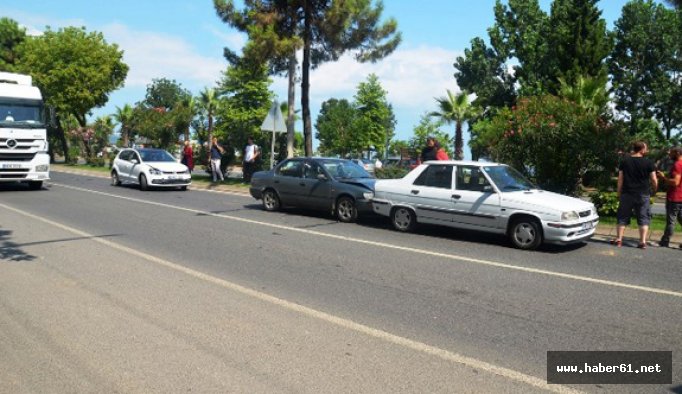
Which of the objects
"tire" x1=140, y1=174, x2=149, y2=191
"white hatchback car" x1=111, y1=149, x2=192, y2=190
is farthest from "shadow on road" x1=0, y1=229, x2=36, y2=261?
"tire" x1=140, y1=174, x2=149, y2=191

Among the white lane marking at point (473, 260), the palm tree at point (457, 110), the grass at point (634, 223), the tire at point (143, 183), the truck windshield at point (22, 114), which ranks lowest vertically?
the white lane marking at point (473, 260)

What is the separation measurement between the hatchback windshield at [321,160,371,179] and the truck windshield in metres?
10.5

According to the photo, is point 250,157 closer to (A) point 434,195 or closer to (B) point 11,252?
(A) point 434,195

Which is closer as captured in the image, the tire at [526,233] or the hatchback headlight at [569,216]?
the hatchback headlight at [569,216]

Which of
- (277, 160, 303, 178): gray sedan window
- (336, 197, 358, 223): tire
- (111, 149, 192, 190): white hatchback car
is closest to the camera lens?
(336, 197, 358, 223): tire

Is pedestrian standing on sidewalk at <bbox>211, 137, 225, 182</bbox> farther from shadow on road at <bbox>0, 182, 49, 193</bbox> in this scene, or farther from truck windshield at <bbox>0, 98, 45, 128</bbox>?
truck windshield at <bbox>0, 98, 45, 128</bbox>

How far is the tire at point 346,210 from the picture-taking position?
11.9 metres

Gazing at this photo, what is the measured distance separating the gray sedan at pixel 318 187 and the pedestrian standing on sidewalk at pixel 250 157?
739 cm

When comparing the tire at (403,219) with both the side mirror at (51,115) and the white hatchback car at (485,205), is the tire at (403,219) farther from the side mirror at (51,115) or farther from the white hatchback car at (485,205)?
the side mirror at (51,115)

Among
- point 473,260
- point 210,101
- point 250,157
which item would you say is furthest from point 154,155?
point 210,101

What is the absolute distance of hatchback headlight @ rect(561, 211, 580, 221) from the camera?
8805mm

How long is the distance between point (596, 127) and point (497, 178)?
5.39m

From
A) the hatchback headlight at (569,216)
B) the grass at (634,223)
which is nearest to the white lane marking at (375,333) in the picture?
the hatchback headlight at (569,216)

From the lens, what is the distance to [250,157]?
21422mm
